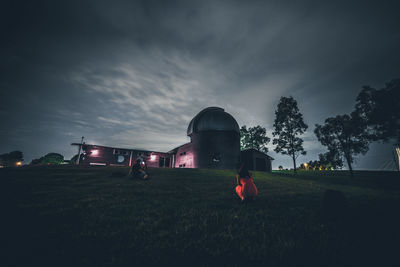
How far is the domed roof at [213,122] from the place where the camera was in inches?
1016

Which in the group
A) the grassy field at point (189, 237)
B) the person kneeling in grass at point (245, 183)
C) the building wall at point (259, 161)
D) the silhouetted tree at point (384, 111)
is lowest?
the grassy field at point (189, 237)

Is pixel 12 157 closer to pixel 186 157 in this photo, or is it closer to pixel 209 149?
pixel 186 157

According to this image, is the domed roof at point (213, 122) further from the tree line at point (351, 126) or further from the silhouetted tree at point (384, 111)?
the silhouetted tree at point (384, 111)

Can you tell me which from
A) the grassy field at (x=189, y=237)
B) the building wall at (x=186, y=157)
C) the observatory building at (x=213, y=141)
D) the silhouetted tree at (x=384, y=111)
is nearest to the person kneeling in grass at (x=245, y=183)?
the grassy field at (x=189, y=237)

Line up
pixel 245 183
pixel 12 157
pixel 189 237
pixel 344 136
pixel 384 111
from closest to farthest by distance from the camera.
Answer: pixel 189 237
pixel 245 183
pixel 384 111
pixel 344 136
pixel 12 157

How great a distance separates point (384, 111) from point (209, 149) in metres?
22.2

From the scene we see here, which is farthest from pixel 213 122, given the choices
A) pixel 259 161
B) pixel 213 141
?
pixel 259 161

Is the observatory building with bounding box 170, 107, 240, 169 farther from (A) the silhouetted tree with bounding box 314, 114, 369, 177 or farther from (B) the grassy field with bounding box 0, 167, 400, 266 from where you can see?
(B) the grassy field with bounding box 0, 167, 400, 266

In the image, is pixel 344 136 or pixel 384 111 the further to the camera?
pixel 344 136

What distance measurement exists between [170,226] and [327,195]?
4635mm

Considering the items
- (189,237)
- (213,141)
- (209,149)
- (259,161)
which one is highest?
(213,141)

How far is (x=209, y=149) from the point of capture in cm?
2492

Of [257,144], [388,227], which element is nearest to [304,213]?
[388,227]

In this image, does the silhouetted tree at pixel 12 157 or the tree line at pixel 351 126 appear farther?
the silhouetted tree at pixel 12 157
